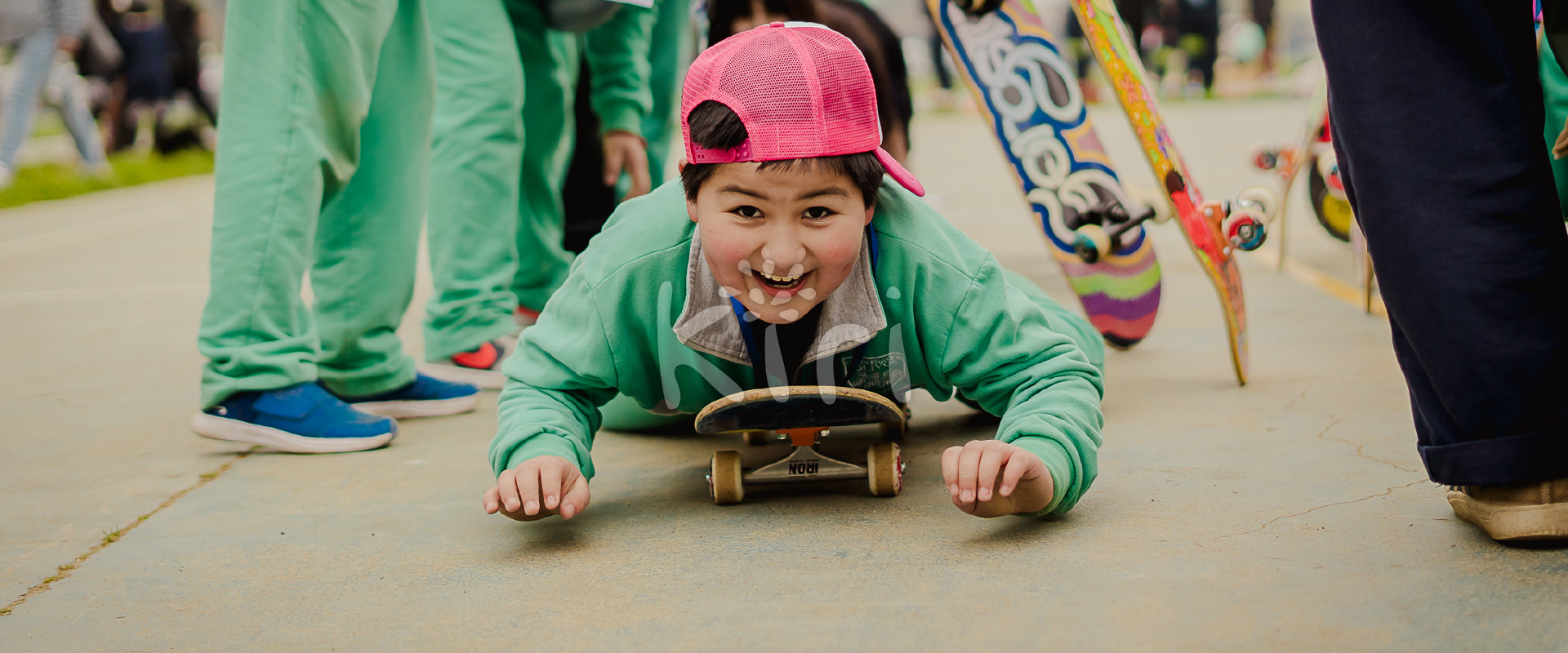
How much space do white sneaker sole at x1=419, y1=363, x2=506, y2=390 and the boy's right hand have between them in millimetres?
1254

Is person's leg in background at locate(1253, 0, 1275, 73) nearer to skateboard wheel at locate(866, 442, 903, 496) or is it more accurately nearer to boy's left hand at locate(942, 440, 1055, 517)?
skateboard wheel at locate(866, 442, 903, 496)

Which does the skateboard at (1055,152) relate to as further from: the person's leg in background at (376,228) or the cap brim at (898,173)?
the person's leg in background at (376,228)

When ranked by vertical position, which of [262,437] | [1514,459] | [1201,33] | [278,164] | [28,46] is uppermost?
[1514,459]

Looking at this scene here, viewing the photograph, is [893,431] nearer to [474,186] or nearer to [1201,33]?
[474,186]

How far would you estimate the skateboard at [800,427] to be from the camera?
1.82 m

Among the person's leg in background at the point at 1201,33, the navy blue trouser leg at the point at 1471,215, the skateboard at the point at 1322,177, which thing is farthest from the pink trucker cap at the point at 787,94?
the person's leg in background at the point at 1201,33

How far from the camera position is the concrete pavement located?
1.46 meters

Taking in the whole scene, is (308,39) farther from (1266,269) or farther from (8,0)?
(8,0)

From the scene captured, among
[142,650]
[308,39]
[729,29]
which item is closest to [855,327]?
[142,650]

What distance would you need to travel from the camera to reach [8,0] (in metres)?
7.30

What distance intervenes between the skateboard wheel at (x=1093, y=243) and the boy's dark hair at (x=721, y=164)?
1014mm

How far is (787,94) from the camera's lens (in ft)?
5.65

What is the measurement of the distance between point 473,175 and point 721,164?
139 centimetres

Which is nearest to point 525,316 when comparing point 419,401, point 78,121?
point 419,401
